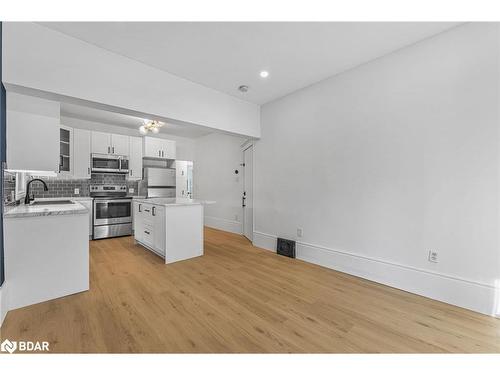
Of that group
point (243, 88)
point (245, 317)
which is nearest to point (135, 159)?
point (243, 88)

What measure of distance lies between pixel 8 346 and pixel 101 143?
414 cm


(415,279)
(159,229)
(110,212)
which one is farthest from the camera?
(110,212)

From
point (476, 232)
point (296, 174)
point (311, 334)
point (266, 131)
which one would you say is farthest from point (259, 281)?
point (266, 131)

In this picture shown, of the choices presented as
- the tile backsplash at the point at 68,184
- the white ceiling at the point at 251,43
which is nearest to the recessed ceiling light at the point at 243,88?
the white ceiling at the point at 251,43

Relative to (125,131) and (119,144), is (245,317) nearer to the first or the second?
(119,144)

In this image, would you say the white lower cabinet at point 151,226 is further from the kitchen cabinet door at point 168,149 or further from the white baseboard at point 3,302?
the kitchen cabinet door at point 168,149

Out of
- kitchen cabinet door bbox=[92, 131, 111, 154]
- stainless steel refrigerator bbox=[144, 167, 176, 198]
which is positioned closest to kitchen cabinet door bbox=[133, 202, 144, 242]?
stainless steel refrigerator bbox=[144, 167, 176, 198]

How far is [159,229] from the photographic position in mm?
3400

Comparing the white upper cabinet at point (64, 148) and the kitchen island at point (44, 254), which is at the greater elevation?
the white upper cabinet at point (64, 148)

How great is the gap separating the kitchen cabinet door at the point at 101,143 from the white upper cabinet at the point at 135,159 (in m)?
0.46

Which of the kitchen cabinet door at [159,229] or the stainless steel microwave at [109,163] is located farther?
the stainless steel microwave at [109,163]

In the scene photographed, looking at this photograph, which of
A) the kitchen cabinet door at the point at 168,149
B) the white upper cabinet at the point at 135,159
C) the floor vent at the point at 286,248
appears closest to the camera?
the floor vent at the point at 286,248

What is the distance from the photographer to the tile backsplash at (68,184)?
14.2ft
